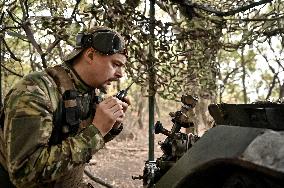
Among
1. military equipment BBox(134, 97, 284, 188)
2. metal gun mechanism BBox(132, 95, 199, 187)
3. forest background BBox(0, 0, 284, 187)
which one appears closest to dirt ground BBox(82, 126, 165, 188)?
forest background BBox(0, 0, 284, 187)

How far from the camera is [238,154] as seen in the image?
167 cm

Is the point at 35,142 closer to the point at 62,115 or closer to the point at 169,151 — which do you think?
the point at 62,115

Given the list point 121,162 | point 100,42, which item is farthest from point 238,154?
point 121,162

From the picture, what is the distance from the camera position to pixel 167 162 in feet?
9.50

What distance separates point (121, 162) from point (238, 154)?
12.0 m

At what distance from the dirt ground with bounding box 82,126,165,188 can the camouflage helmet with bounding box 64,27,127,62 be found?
21.1ft

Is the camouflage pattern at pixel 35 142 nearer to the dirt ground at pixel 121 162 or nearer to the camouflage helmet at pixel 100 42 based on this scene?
the camouflage helmet at pixel 100 42

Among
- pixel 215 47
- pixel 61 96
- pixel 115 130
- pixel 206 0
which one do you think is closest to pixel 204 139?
pixel 61 96

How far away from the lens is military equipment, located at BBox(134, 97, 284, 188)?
1.61 m

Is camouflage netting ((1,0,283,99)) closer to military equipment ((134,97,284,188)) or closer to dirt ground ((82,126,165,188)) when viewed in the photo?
military equipment ((134,97,284,188))

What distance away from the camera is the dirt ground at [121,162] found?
10.6m

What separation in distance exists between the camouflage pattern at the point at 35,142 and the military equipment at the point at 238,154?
60 cm

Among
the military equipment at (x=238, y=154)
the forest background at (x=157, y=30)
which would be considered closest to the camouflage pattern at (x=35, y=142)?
the military equipment at (x=238, y=154)

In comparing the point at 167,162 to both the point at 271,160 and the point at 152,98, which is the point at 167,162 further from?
the point at 152,98
